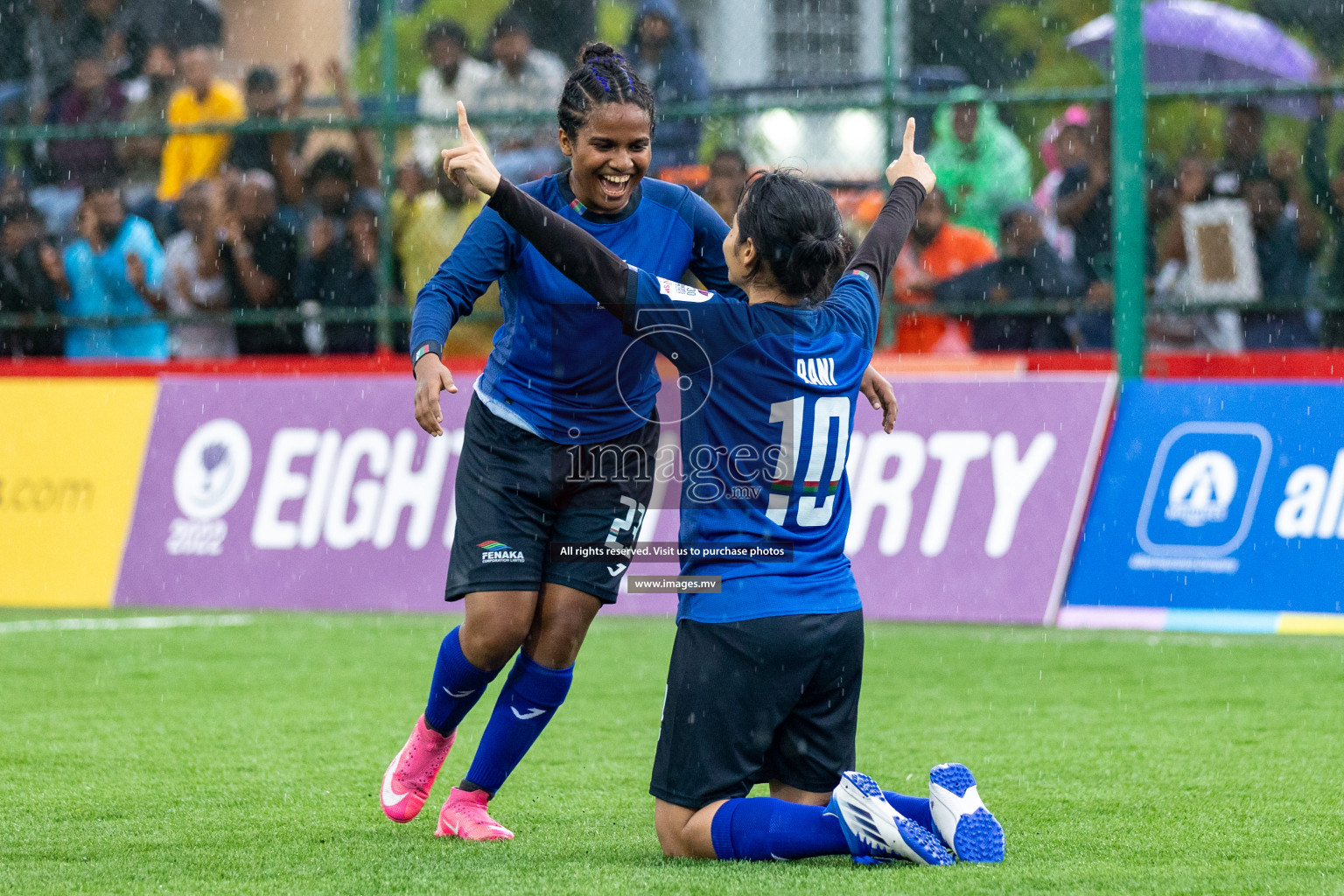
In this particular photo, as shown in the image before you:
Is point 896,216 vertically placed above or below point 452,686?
above

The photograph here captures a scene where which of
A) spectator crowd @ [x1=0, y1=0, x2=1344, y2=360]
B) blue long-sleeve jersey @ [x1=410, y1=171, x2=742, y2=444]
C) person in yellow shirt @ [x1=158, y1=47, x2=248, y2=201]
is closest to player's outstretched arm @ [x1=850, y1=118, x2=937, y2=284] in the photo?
blue long-sleeve jersey @ [x1=410, y1=171, x2=742, y2=444]

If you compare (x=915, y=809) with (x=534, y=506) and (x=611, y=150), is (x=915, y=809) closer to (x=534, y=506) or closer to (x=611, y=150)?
(x=534, y=506)

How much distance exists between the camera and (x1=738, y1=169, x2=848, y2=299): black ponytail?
3988 mm

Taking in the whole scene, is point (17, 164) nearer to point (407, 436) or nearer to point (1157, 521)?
point (407, 436)

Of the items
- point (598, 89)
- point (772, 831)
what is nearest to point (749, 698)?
point (772, 831)

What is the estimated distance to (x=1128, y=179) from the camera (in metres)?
9.20

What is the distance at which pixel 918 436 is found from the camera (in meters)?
8.89

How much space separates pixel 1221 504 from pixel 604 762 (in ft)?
12.7

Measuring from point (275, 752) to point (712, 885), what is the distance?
Answer: 242 cm

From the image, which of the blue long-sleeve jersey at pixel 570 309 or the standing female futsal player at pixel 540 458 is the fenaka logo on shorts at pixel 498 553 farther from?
the blue long-sleeve jersey at pixel 570 309

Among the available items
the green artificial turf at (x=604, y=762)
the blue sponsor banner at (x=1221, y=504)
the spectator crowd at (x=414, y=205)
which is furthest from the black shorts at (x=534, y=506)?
the spectator crowd at (x=414, y=205)

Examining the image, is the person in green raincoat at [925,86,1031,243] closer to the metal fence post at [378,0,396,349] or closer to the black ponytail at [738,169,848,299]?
the metal fence post at [378,0,396,349]

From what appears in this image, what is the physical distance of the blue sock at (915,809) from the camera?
4.00 meters

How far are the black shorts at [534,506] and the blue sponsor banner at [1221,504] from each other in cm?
417
